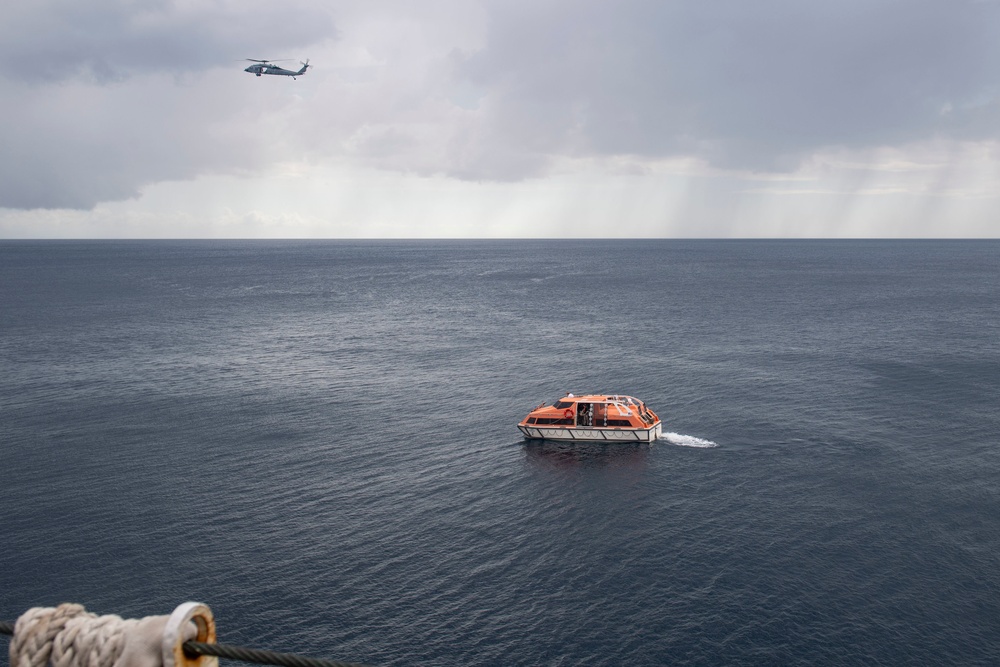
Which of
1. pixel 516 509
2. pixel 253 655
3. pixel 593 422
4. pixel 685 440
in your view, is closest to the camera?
pixel 253 655

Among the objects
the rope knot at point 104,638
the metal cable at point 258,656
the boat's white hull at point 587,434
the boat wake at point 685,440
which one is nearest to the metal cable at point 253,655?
the metal cable at point 258,656

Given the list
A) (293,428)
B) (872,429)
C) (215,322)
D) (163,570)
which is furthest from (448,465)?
(215,322)

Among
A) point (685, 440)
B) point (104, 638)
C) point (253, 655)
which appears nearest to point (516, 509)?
point (685, 440)

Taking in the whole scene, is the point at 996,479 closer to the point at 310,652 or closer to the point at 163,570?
the point at 310,652

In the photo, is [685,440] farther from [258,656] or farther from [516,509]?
[258,656]

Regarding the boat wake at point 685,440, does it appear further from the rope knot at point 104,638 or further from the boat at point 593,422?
the rope knot at point 104,638

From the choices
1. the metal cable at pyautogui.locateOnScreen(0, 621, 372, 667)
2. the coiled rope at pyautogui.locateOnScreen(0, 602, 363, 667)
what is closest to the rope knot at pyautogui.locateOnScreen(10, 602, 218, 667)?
the coiled rope at pyautogui.locateOnScreen(0, 602, 363, 667)
